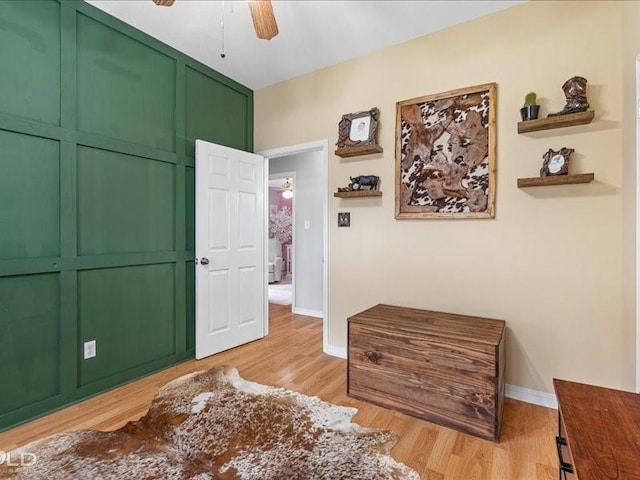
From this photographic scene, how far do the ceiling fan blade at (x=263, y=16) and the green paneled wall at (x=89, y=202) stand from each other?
1.37 metres

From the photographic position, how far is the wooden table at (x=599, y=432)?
0.74 metres

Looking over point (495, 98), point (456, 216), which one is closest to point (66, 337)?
point (456, 216)

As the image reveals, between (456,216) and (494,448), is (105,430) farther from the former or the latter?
(456,216)

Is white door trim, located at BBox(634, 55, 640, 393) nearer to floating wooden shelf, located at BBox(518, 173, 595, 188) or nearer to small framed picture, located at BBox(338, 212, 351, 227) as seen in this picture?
floating wooden shelf, located at BBox(518, 173, 595, 188)

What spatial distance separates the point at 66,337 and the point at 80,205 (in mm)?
901

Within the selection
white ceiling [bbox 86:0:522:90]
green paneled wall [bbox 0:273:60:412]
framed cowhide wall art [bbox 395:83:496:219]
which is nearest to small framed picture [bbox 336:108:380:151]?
framed cowhide wall art [bbox 395:83:496:219]

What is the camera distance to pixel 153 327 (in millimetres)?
2752

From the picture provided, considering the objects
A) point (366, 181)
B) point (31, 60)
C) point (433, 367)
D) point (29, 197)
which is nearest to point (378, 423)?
point (433, 367)

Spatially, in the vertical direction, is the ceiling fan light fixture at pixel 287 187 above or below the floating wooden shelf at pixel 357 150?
above

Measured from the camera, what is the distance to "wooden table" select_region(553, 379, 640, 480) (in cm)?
74

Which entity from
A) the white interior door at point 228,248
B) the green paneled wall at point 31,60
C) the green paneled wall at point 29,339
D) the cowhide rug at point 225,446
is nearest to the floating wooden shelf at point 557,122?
the cowhide rug at point 225,446

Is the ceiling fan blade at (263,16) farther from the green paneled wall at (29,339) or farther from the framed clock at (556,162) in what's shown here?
the green paneled wall at (29,339)

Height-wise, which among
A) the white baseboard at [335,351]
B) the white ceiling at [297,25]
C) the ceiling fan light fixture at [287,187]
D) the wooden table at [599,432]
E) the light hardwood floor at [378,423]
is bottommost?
the light hardwood floor at [378,423]

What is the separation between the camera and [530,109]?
7.04ft
